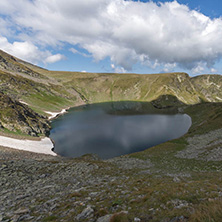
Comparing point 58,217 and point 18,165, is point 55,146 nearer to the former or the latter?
point 18,165

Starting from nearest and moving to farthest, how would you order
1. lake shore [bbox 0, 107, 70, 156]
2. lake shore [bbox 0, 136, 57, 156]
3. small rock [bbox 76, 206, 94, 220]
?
small rock [bbox 76, 206, 94, 220] < lake shore [bbox 0, 136, 57, 156] < lake shore [bbox 0, 107, 70, 156]

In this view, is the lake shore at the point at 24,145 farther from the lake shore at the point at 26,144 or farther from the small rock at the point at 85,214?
the small rock at the point at 85,214

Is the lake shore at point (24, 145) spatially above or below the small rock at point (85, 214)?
below

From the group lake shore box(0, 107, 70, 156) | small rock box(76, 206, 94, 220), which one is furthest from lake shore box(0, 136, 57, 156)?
small rock box(76, 206, 94, 220)

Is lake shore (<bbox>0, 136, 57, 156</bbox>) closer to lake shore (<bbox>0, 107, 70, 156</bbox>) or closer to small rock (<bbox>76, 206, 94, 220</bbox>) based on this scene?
lake shore (<bbox>0, 107, 70, 156</bbox>)

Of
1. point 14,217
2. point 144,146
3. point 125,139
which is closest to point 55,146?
point 125,139

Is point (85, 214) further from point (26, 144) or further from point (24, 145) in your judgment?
point (26, 144)

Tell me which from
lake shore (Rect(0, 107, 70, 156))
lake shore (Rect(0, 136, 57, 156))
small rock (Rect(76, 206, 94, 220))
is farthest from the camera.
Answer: lake shore (Rect(0, 107, 70, 156))

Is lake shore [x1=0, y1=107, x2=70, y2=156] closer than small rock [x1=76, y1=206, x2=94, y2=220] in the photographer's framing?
No

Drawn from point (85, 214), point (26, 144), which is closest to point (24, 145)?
point (26, 144)

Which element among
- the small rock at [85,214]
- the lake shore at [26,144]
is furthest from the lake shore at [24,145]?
the small rock at [85,214]

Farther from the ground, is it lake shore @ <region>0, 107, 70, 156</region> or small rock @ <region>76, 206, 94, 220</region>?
small rock @ <region>76, 206, 94, 220</region>

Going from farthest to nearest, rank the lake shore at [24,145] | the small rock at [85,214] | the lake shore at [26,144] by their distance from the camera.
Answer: the lake shore at [26,144]
the lake shore at [24,145]
the small rock at [85,214]

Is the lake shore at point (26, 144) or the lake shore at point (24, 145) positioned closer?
the lake shore at point (24, 145)
